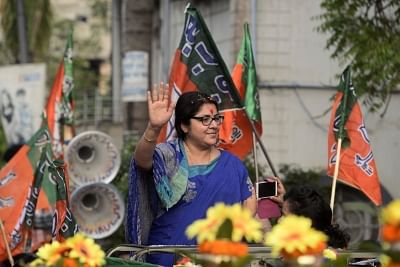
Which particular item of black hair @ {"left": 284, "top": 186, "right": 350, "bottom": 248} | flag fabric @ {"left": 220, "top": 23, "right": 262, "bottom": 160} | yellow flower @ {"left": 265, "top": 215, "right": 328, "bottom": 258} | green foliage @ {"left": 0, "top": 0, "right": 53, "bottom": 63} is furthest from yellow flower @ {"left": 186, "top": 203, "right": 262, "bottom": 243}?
green foliage @ {"left": 0, "top": 0, "right": 53, "bottom": 63}

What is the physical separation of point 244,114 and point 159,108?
10.0 ft

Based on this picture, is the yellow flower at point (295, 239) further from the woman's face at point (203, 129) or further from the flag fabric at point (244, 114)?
the flag fabric at point (244, 114)

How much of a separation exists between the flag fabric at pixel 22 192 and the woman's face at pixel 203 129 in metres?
2.86

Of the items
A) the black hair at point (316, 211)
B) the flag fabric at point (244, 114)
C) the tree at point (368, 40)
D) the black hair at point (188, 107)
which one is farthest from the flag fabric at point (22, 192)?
the black hair at point (316, 211)

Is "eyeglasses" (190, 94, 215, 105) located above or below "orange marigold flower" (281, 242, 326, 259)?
above

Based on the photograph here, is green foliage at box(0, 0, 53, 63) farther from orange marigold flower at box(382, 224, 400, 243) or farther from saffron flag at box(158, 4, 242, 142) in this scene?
orange marigold flower at box(382, 224, 400, 243)

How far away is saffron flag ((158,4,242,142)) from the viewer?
9.76 m

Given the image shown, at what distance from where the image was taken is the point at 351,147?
33.5 feet

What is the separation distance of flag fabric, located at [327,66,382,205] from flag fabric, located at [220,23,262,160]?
0.63 meters

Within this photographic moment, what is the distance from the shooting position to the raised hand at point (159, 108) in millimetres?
7090

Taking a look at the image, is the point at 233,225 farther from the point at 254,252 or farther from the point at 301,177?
the point at 301,177

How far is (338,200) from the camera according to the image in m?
17.8

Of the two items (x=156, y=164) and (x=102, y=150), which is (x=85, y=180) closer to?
(x=102, y=150)

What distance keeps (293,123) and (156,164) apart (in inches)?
471
